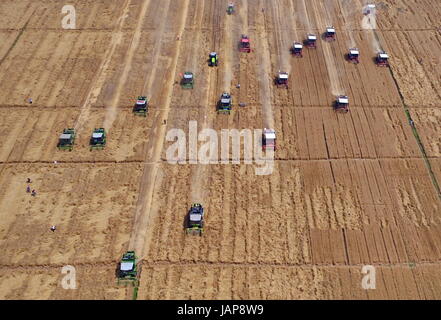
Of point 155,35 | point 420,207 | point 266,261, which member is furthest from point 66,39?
point 420,207

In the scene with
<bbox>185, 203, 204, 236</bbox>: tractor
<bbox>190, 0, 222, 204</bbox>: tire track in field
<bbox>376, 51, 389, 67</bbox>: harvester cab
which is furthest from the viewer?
<bbox>376, 51, 389, 67</bbox>: harvester cab

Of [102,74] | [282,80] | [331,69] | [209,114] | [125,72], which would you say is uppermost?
[331,69]

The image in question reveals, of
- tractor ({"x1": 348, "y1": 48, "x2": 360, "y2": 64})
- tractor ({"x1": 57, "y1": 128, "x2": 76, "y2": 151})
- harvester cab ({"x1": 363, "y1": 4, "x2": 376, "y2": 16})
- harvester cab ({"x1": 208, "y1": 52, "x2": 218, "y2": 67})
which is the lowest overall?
tractor ({"x1": 57, "y1": 128, "x2": 76, "y2": 151})

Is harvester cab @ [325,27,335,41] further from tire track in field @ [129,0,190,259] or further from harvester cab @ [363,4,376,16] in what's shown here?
tire track in field @ [129,0,190,259]

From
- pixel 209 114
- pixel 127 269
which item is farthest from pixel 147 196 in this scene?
pixel 209 114

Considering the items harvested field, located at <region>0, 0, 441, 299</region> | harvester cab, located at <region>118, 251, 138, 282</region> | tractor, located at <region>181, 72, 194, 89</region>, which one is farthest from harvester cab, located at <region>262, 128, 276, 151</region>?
harvester cab, located at <region>118, 251, 138, 282</region>

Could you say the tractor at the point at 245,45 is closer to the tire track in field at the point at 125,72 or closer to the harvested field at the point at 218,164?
the harvested field at the point at 218,164

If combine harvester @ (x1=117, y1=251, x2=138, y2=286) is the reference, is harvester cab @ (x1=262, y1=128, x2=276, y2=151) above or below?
above

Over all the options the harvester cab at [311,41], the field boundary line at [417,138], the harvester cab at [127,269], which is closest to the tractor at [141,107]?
the harvester cab at [127,269]

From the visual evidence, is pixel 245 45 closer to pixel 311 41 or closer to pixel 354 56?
pixel 311 41
